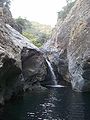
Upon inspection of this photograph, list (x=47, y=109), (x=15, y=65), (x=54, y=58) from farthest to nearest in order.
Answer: (x=54, y=58) < (x=15, y=65) < (x=47, y=109)

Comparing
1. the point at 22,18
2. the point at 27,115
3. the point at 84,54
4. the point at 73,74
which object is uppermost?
the point at 22,18

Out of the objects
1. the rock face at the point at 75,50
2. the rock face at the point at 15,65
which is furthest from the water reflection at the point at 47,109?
the rock face at the point at 75,50

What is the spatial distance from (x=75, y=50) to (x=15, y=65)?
18.1m

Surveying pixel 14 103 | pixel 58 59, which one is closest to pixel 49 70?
pixel 58 59

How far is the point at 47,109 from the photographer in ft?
88.7

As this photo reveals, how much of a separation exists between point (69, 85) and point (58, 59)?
5.30 metres

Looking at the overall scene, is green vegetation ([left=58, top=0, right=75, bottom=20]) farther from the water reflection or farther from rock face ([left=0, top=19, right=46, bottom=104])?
the water reflection

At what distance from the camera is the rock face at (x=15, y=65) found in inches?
1094

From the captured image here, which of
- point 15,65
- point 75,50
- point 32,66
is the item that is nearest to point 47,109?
point 15,65

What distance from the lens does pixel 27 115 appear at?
80.4 feet

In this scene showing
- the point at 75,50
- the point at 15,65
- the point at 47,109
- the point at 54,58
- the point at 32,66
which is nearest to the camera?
the point at 47,109

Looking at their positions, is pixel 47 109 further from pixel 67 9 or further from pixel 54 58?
pixel 67 9

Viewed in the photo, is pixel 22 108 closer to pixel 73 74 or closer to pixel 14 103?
pixel 14 103

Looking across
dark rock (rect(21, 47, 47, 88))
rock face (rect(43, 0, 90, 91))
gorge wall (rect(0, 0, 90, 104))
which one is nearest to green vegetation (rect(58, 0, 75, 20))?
rock face (rect(43, 0, 90, 91))
